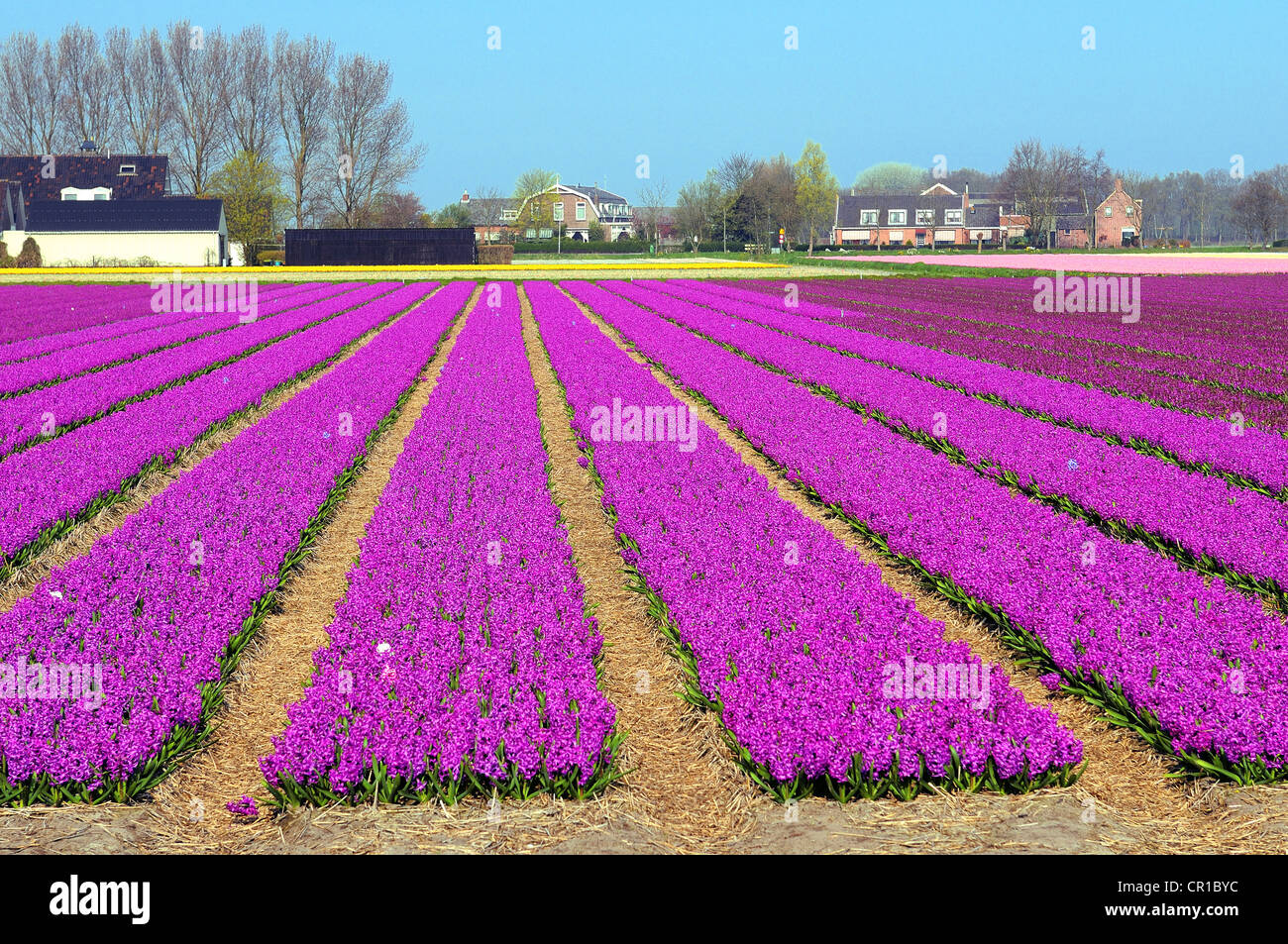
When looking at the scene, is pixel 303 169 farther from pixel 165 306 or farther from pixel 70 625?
pixel 70 625

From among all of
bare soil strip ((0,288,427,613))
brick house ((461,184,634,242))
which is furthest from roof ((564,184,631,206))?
bare soil strip ((0,288,427,613))

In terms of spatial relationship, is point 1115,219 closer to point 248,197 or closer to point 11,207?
point 248,197

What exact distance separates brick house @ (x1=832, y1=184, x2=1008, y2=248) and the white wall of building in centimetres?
8266

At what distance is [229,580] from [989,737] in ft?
15.4

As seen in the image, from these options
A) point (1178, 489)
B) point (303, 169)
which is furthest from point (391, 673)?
point (303, 169)

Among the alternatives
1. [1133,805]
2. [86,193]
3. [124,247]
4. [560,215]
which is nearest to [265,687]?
[1133,805]

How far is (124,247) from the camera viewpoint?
70.6 m

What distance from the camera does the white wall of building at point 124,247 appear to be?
6988 centimetres

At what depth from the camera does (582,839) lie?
4.31 m

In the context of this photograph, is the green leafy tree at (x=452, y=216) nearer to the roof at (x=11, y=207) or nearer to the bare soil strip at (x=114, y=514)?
the roof at (x=11, y=207)

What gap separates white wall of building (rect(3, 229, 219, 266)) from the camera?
69875mm

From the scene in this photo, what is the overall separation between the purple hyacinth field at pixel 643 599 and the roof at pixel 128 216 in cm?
6307

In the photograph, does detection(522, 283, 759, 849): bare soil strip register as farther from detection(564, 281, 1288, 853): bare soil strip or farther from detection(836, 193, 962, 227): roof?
detection(836, 193, 962, 227): roof

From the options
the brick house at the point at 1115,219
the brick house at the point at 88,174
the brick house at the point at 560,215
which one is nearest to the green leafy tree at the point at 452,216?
the brick house at the point at 560,215
